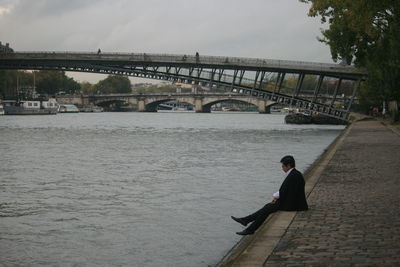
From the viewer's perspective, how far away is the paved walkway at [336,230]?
9148mm

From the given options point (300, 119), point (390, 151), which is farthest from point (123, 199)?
point (300, 119)

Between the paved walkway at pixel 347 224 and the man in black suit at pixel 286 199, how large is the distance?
Answer: 0.30m

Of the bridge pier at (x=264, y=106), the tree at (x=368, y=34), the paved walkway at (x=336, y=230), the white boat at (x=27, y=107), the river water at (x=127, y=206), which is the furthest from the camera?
the bridge pier at (x=264, y=106)

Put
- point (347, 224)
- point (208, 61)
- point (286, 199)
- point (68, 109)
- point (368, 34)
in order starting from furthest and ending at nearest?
point (68, 109), point (208, 61), point (368, 34), point (286, 199), point (347, 224)

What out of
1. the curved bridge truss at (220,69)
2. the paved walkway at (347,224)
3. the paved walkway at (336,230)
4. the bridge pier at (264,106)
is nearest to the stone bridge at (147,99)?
the bridge pier at (264,106)

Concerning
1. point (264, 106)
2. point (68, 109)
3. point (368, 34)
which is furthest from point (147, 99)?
point (368, 34)

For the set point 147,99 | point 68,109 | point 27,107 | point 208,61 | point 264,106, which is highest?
point 208,61

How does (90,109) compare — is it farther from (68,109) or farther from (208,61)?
(208,61)

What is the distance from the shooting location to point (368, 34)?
39.3m

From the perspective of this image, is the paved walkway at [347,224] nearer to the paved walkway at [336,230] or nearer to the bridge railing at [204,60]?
the paved walkway at [336,230]

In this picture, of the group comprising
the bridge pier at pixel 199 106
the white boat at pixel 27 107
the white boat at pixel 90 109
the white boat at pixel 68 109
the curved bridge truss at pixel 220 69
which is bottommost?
the white boat at pixel 90 109

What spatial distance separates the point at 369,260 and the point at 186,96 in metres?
179

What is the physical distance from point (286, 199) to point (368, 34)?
95.0 feet

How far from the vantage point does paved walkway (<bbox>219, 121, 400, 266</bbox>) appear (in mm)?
9148
